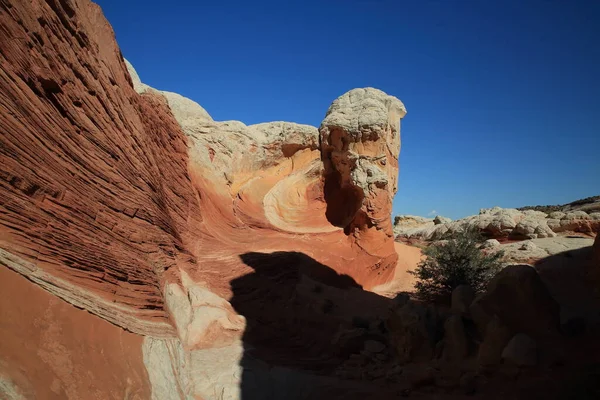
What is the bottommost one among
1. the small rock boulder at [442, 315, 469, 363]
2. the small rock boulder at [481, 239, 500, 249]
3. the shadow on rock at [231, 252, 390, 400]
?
the shadow on rock at [231, 252, 390, 400]

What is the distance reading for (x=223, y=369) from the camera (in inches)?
199

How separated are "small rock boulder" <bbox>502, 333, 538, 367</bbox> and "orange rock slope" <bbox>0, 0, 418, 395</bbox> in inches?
163

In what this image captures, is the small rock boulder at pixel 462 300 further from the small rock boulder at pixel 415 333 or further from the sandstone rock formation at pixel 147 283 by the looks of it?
the small rock boulder at pixel 415 333

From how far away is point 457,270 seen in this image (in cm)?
933

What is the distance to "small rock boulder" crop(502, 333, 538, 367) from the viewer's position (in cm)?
395

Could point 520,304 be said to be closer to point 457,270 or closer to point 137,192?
point 457,270

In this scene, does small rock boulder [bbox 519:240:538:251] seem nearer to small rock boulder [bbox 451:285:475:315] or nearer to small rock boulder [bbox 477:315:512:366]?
small rock boulder [bbox 451:285:475:315]

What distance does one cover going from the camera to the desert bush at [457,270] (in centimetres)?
930

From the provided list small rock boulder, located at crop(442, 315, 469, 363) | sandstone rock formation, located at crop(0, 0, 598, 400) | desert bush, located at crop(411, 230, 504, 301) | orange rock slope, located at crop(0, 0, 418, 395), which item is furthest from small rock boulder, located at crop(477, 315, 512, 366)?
desert bush, located at crop(411, 230, 504, 301)

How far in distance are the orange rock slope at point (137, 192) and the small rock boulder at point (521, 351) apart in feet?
13.6

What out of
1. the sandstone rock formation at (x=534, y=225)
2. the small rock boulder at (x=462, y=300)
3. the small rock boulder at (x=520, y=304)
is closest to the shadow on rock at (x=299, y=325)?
the small rock boulder at (x=462, y=300)

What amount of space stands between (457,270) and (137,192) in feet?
26.8

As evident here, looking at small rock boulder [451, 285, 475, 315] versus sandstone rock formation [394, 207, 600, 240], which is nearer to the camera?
small rock boulder [451, 285, 475, 315]

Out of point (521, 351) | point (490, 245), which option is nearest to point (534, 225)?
point (490, 245)
